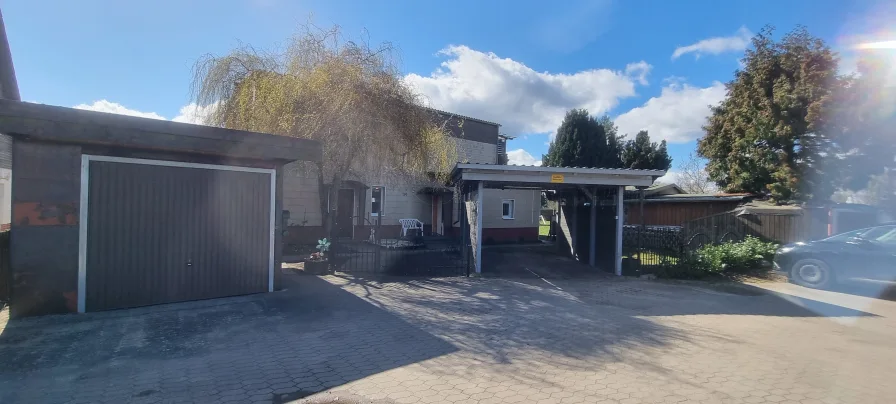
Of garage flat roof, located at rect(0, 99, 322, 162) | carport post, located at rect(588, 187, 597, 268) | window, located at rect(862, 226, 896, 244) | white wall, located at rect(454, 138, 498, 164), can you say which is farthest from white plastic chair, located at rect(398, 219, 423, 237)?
window, located at rect(862, 226, 896, 244)

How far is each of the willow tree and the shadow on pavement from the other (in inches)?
164

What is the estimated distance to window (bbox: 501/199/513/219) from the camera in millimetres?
20625

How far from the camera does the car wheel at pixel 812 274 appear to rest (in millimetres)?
10195

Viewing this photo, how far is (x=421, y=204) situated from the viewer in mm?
18547

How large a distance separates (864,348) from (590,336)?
3590mm

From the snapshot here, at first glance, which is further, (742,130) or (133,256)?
(742,130)

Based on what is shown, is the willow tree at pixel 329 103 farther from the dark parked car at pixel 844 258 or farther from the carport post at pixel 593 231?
the dark parked car at pixel 844 258

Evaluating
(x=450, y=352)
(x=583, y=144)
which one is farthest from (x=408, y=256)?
(x=583, y=144)

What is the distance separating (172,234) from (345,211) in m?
9.79

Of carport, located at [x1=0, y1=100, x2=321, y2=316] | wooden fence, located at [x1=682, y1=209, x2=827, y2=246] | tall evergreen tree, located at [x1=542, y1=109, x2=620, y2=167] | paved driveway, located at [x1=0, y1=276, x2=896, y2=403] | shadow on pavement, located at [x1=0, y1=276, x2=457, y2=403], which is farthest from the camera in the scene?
tall evergreen tree, located at [x1=542, y1=109, x2=620, y2=167]

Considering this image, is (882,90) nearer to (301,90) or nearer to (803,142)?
(803,142)

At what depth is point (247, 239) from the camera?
7.97 meters

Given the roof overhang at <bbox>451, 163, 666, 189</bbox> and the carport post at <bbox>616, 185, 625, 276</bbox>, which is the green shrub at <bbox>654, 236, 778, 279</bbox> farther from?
the roof overhang at <bbox>451, 163, 666, 189</bbox>

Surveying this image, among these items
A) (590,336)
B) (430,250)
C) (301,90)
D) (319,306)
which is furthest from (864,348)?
(301,90)
